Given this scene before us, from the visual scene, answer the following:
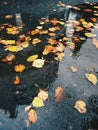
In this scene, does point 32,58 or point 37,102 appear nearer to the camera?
point 37,102

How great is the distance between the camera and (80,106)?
271cm

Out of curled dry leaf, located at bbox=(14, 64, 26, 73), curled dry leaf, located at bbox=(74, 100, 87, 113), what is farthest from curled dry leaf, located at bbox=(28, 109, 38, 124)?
curled dry leaf, located at bbox=(14, 64, 26, 73)

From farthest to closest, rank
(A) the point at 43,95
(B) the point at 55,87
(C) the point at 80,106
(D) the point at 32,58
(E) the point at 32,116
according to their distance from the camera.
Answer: (D) the point at 32,58
(B) the point at 55,87
(A) the point at 43,95
(C) the point at 80,106
(E) the point at 32,116

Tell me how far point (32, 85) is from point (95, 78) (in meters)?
1.03

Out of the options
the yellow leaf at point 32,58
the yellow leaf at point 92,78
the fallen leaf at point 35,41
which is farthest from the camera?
the fallen leaf at point 35,41

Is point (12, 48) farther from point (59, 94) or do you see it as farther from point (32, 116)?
point (32, 116)

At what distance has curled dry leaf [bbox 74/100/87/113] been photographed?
266cm

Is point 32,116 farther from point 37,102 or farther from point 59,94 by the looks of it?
point 59,94

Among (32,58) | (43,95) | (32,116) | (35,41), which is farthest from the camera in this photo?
(35,41)

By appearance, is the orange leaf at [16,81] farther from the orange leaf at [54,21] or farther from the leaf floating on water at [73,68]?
the orange leaf at [54,21]

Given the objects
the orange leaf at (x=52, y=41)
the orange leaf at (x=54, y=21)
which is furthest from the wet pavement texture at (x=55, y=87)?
the orange leaf at (x=54, y=21)

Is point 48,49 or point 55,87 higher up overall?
point 48,49

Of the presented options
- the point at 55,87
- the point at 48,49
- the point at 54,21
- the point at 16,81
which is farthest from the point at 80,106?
the point at 54,21

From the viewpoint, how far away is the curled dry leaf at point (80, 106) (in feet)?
8.71
